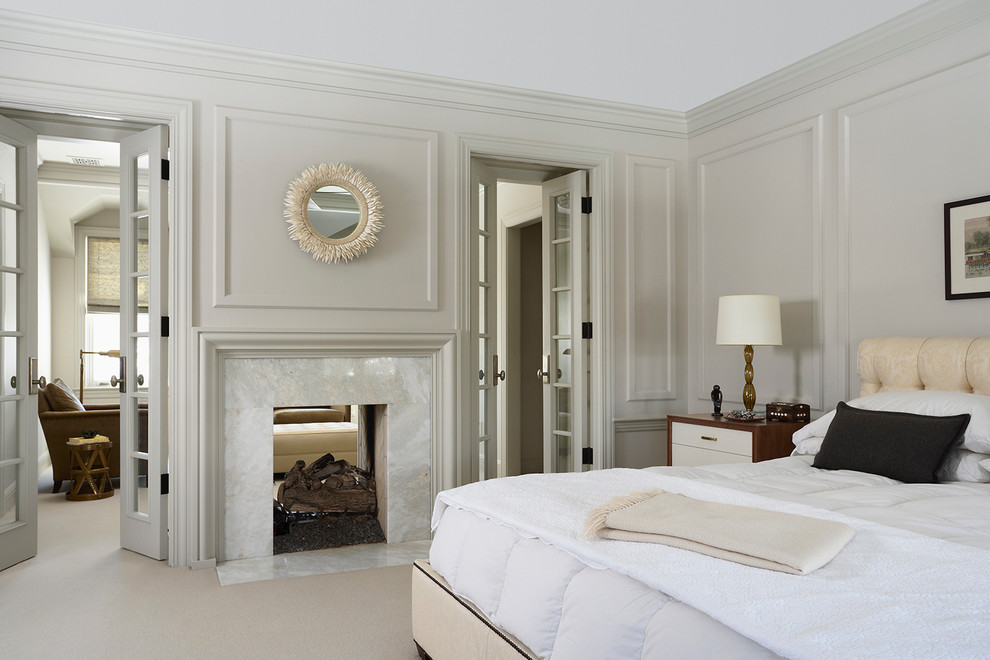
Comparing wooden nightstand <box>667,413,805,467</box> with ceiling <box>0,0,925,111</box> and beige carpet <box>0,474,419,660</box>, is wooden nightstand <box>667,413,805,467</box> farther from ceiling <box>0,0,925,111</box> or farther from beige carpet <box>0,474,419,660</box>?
ceiling <box>0,0,925,111</box>

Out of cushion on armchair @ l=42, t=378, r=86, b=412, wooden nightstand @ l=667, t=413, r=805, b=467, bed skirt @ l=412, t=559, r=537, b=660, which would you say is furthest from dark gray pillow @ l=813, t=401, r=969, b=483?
cushion on armchair @ l=42, t=378, r=86, b=412

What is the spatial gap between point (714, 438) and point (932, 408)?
1241 mm

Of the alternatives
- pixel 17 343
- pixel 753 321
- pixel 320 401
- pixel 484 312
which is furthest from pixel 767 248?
pixel 17 343

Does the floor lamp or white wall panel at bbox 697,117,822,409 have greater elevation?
white wall panel at bbox 697,117,822,409

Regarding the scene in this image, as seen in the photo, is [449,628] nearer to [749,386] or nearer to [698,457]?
[698,457]

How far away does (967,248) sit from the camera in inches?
122

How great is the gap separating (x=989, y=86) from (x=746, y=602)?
109 inches

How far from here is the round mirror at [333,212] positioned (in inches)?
148

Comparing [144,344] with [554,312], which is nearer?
[144,344]

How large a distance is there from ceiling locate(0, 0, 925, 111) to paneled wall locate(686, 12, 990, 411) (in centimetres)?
30

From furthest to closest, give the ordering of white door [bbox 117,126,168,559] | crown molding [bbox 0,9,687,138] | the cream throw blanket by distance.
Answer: white door [bbox 117,126,168,559] → crown molding [bbox 0,9,687,138] → the cream throw blanket

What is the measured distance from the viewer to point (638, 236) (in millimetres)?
4617

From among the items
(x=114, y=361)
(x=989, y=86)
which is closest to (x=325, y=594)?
(x=989, y=86)

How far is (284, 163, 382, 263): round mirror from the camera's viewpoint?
3752 mm
